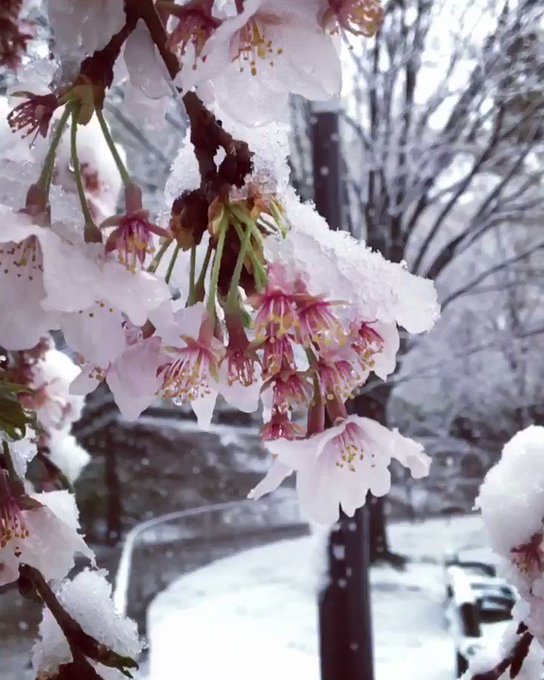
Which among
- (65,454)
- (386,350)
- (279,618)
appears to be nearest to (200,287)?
(386,350)

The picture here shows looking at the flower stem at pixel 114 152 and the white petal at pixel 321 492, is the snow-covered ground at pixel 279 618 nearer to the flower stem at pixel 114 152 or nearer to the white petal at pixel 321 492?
the white petal at pixel 321 492

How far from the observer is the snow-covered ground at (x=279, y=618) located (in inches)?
126

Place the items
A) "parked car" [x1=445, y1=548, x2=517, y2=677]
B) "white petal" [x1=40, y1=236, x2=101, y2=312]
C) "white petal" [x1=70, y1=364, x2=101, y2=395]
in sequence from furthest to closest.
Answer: "parked car" [x1=445, y1=548, x2=517, y2=677]
"white petal" [x1=70, y1=364, x2=101, y2=395]
"white petal" [x1=40, y1=236, x2=101, y2=312]

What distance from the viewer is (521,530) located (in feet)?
2.86

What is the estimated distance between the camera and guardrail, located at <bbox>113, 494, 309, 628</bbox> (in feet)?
16.1

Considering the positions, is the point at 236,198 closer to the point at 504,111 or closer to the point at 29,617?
the point at 504,111

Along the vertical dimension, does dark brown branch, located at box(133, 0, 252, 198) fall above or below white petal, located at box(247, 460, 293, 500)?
above

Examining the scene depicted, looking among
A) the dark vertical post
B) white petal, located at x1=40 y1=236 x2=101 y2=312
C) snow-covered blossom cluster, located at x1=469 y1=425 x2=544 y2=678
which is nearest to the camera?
white petal, located at x1=40 y1=236 x2=101 y2=312

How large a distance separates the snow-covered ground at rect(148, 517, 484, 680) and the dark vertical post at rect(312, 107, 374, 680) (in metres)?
0.09

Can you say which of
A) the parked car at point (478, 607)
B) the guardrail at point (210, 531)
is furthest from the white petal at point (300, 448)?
the guardrail at point (210, 531)

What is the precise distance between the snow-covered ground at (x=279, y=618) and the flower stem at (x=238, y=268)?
2322 mm

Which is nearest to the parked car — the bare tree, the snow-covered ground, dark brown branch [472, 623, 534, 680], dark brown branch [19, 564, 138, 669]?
the snow-covered ground

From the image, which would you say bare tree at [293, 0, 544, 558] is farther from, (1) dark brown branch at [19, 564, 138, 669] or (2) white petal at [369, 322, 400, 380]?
(2) white petal at [369, 322, 400, 380]

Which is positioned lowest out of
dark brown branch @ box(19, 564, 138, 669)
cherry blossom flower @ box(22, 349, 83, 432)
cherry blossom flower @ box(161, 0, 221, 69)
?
dark brown branch @ box(19, 564, 138, 669)
